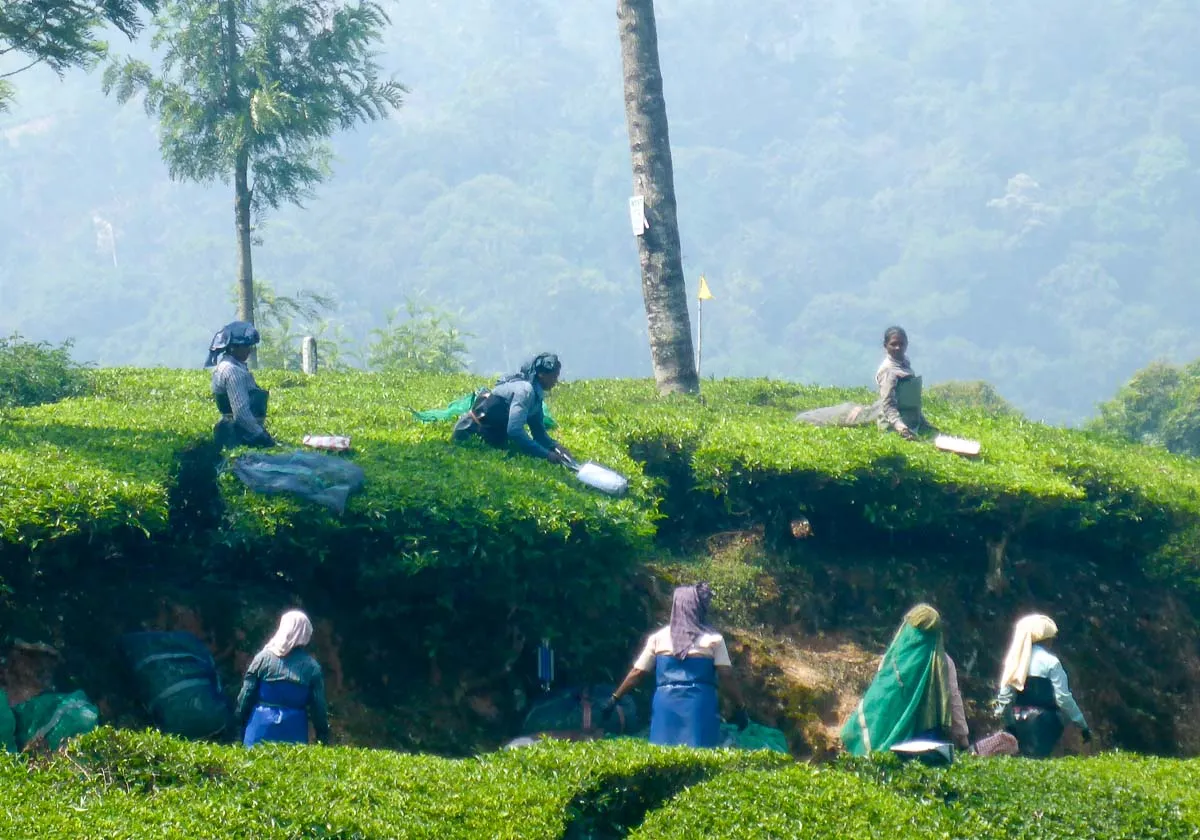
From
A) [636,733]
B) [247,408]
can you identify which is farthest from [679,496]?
[247,408]

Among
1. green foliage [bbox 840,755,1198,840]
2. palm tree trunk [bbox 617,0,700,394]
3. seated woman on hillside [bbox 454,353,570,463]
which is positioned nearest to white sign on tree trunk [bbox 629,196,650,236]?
palm tree trunk [bbox 617,0,700,394]

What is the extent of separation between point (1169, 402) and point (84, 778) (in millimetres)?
29977

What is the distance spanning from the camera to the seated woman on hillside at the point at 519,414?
9.43m

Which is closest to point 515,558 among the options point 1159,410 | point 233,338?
point 233,338

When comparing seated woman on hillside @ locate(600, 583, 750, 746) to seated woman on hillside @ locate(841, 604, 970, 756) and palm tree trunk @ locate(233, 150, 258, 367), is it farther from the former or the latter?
palm tree trunk @ locate(233, 150, 258, 367)

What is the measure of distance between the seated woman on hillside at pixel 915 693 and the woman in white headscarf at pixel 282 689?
3.12 meters

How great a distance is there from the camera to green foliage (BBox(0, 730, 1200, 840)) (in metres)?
5.29

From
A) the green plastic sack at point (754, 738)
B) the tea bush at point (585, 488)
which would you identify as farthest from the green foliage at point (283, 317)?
the green plastic sack at point (754, 738)

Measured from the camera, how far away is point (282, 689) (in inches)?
267

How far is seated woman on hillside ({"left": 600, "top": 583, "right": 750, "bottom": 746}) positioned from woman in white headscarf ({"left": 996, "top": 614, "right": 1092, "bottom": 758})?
1.92m

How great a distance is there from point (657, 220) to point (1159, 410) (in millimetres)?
21740

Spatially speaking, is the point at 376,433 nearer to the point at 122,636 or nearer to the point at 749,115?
the point at 122,636

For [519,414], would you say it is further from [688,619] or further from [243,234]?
[243,234]

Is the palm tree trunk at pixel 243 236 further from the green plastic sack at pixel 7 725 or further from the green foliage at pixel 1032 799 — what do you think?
the green foliage at pixel 1032 799
